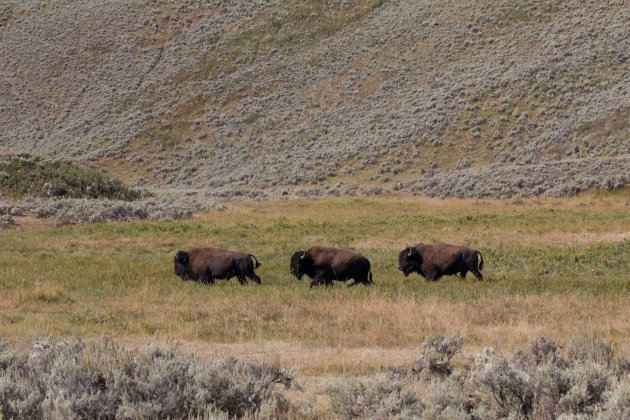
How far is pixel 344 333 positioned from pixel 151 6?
282 feet

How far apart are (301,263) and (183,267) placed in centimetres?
300

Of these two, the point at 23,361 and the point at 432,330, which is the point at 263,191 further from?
the point at 23,361

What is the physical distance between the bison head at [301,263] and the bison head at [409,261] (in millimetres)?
2582

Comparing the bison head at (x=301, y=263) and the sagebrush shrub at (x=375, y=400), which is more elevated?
the sagebrush shrub at (x=375, y=400)

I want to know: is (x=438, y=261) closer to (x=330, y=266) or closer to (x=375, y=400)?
(x=330, y=266)

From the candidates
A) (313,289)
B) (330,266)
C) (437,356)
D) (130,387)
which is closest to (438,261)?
(330,266)

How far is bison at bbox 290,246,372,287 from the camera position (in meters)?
16.2

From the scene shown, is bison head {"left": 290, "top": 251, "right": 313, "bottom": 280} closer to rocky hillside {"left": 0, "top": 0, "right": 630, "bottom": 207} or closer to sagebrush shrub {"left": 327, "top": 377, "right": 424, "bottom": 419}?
sagebrush shrub {"left": 327, "top": 377, "right": 424, "bottom": 419}

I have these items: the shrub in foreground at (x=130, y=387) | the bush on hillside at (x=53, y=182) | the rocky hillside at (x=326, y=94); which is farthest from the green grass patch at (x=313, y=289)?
the rocky hillside at (x=326, y=94)

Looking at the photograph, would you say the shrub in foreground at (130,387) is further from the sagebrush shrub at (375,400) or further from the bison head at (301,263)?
the bison head at (301,263)

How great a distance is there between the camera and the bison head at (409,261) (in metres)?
17.5

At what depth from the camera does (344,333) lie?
10.7 metres

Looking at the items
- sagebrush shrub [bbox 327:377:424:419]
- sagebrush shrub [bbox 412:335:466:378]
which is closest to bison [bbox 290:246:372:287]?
sagebrush shrub [bbox 412:335:466:378]

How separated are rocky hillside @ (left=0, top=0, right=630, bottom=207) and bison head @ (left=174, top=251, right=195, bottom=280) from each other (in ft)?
79.9
